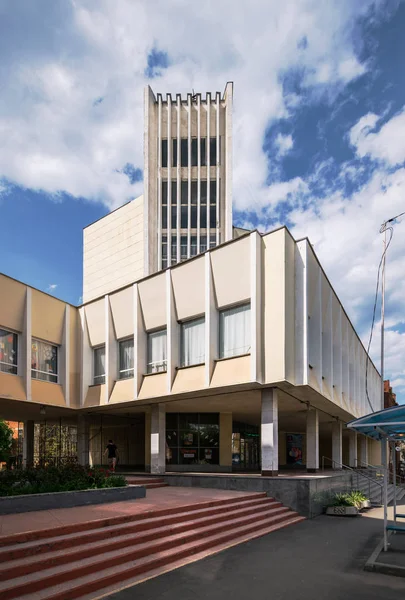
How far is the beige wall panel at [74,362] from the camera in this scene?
78.3 ft

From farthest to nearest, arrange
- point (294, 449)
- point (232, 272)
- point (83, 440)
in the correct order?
point (294, 449) < point (83, 440) < point (232, 272)

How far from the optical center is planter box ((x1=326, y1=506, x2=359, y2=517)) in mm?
17250

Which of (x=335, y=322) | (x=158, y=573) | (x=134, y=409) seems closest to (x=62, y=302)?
(x=134, y=409)

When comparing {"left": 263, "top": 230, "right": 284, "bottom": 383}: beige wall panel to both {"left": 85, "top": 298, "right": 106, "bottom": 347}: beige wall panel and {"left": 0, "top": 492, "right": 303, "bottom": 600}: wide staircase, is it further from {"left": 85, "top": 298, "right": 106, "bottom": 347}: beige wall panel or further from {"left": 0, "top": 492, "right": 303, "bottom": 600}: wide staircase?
{"left": 85, "top": 298, "right": 106, "bottom": 347}: beige wall panel

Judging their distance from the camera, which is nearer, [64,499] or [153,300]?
[64,499]

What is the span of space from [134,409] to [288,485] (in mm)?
10415

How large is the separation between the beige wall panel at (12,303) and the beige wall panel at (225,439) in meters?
11.1

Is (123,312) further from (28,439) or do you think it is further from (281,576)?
(281,576)

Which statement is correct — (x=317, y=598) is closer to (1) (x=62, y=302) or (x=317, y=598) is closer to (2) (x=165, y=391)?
(2) (x=165, y=391)

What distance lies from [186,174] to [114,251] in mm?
11897

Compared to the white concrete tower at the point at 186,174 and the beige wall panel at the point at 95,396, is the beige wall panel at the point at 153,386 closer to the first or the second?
the beige wall panel at the point at 95,396

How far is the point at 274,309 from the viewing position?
1762 cm

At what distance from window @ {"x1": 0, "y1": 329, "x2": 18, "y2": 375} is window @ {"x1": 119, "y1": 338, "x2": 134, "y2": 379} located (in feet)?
16.1

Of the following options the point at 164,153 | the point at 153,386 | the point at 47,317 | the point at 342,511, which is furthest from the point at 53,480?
the point at 164,153
